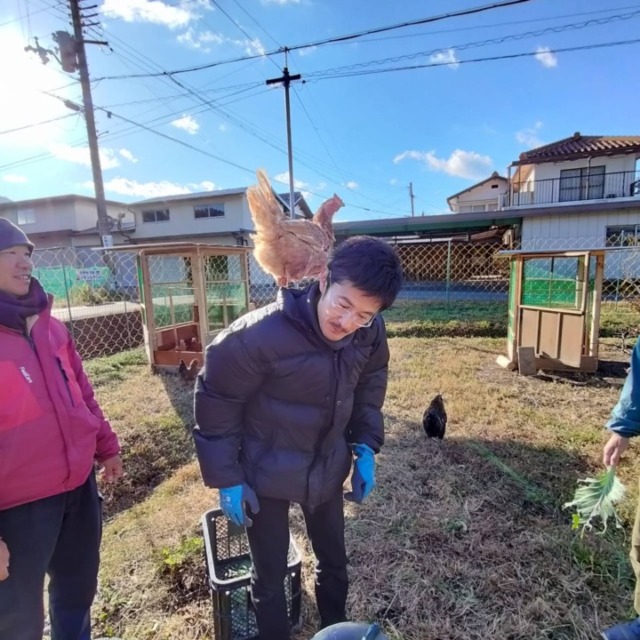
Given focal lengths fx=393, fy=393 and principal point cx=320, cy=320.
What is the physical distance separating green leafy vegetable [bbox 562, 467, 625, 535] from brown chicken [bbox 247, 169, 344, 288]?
1407 mm

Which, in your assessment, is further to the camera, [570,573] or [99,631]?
[570,573]

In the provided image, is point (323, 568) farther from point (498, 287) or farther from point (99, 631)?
point (498, 287)

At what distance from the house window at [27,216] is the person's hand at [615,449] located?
80.3ft

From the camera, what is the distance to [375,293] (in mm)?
1048

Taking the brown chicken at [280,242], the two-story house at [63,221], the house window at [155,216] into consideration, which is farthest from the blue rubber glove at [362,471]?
the two-story house at [63,221]

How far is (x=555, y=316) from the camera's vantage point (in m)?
4.66

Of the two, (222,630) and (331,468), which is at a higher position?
(331,468)

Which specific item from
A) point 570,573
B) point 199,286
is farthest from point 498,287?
point 570,573

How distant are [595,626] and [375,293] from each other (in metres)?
1.53

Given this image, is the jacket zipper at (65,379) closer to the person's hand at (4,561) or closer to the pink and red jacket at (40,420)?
the pink and red jacket at (40,420)

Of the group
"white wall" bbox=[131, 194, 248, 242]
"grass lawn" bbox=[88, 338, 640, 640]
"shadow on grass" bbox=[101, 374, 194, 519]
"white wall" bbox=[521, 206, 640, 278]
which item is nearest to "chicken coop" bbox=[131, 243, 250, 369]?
"shadow on grass" bbox=[101, 374, 194, 519]

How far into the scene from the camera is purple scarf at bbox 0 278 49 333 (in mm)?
1064

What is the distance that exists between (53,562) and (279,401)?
88cm

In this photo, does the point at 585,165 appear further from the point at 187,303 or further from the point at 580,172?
the point at 187,303
